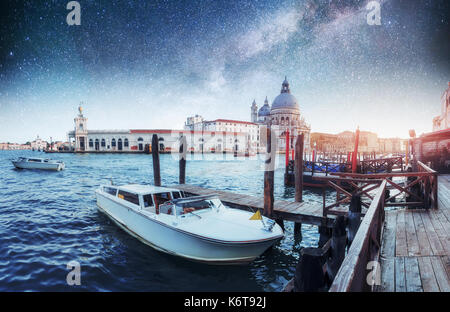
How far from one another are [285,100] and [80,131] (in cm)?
7794

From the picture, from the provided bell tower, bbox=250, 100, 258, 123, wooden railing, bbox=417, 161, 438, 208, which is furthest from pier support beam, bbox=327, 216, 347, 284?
bell tower, bbox=250, 100, 258, 123

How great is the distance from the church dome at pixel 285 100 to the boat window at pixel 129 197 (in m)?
89.8

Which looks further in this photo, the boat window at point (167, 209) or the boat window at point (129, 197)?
the boat window at point (129, 197)

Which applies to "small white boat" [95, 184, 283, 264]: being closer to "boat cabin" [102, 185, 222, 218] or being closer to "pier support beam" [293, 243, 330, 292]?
"boat cabin" [102, 185, 222, 218]

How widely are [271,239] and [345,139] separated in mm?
115072

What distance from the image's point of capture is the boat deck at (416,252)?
9.33ft

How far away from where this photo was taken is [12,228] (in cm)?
865

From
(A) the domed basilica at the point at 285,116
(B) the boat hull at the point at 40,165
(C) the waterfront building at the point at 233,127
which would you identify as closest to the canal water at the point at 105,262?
(B) the boat hull at the point at 40,165

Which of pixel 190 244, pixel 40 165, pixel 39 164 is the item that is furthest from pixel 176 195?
pixel 39 164

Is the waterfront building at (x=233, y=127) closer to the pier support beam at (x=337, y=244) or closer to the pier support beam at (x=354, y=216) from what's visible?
the pier support beam at (x=354, y=216)

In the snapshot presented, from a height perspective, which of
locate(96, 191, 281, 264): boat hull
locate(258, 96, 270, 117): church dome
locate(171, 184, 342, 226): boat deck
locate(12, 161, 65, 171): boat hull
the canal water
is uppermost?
locate(258, 96, 270, 117): church dome

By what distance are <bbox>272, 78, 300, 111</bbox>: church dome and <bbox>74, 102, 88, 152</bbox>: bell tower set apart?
2858 inches

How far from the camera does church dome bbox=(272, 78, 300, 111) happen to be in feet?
300
